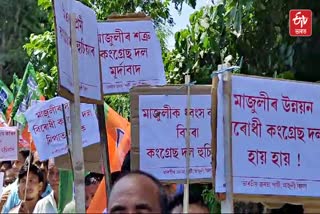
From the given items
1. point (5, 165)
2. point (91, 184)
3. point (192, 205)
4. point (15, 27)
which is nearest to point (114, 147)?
point (91, 184)

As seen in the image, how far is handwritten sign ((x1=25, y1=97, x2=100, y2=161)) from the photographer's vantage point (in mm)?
8125

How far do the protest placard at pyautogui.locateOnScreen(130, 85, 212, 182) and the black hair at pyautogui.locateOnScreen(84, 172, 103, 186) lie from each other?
106 centimetres

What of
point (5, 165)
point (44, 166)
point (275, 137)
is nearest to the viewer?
point (275, 137)

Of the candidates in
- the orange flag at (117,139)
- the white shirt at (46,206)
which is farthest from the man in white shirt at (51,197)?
the orange flag at (117,139)

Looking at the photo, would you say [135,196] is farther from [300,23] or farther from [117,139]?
[300,23]

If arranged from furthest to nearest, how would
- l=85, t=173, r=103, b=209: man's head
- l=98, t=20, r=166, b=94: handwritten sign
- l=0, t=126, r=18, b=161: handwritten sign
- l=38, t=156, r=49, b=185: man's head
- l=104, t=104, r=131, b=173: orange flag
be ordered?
Answer: l=0, t=126, r=18, b=161: handwritten sign → l=38, t=156, r=49, b=185: man's head → l=98, t=20, r=166, b=94: handwritten sign → l=85, t=173, r=103, b=209: man's head → l=104, t=104, r=131, b=173: orange flag

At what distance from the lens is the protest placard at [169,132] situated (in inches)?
255

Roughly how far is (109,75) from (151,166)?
1.25m

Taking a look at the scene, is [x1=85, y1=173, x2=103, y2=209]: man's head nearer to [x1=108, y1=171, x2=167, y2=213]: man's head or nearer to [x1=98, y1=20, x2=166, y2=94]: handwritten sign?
[x1=98, y1=20, x2=166, y2=94]: handwritten sign

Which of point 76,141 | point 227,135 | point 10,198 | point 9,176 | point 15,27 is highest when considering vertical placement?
point 227,135

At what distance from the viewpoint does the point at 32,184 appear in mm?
8016

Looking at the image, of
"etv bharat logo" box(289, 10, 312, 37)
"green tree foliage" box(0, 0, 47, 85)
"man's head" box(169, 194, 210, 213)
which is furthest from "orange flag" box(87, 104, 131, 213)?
"green tree foliage" box(0, 0, 47, 85)

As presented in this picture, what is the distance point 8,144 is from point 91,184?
2545 mm

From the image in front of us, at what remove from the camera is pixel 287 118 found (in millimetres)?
5578
